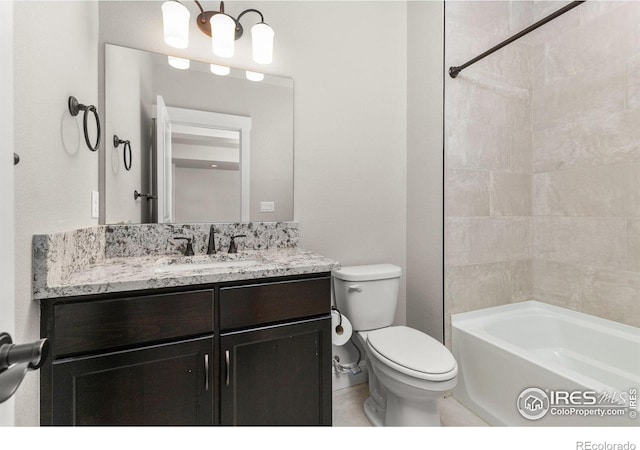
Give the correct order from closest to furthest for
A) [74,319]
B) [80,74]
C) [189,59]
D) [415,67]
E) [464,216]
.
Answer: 1. [74,319]
2. [80,74]
3. [189,59]
4. [464,216]
5. [415,67]

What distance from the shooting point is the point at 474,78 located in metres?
1.88

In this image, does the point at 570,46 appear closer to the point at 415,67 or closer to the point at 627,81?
the point at 627,81

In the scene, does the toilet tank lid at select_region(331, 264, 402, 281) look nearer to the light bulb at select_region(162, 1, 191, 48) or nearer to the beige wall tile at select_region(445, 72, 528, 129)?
the beige wall tile at select_region(445, 72, 528, 129)

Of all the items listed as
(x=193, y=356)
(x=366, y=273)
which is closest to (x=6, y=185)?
(x=193, y=356)

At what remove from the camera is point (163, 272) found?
112cm

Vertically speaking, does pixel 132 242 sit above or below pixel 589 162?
below

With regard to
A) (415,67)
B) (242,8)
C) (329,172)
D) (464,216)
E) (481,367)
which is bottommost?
(481,367)

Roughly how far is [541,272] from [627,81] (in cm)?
125

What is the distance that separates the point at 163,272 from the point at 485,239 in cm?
188

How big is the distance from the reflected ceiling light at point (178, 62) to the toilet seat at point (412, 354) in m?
1.76

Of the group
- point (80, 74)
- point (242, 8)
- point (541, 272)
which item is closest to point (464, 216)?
point (541, 272)

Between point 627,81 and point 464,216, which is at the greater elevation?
point 627,81

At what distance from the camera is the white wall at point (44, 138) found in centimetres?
80
